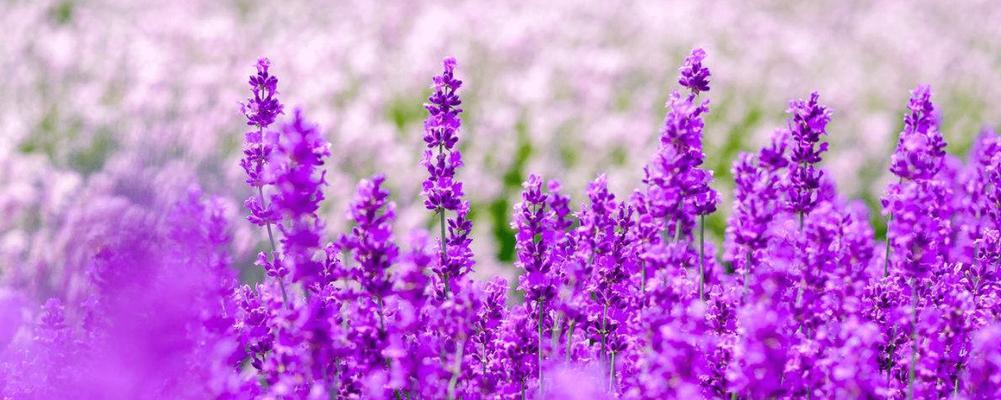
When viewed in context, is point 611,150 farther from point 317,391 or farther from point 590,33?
point 317,391

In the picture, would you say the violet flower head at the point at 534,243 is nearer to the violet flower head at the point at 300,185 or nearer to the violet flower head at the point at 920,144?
the violet flower head at the point at 300,185

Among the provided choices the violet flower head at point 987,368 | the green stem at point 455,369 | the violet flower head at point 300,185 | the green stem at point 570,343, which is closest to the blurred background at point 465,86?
the green stem at point 570,343

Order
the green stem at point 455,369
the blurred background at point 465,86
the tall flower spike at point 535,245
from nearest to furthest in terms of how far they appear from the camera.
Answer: the green stem at point 455,369 < the tall flower spike at point 535,245 < the blurred background at point 465,86

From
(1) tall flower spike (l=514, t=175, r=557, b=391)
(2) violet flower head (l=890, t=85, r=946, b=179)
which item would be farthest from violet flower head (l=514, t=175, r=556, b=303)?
(2) violet flower head (l=890, t=85, r=946, b=179)

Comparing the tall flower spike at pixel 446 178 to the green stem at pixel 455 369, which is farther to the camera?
the tall flower spike at pixel 446 178

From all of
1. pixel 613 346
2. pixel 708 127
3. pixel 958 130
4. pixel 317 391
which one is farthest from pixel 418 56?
pixel 317 391

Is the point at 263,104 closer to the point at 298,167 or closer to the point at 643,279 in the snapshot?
the point at 298,167

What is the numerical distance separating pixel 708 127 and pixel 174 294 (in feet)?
19.3

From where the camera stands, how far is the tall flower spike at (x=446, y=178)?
1638 mm

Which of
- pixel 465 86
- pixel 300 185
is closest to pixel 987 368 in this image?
pixel 300 185

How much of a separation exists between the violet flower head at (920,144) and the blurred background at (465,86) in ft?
7.15

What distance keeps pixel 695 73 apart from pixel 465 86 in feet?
16.3

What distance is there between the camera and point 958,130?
6.97 metres

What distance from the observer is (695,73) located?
1.70 metres
